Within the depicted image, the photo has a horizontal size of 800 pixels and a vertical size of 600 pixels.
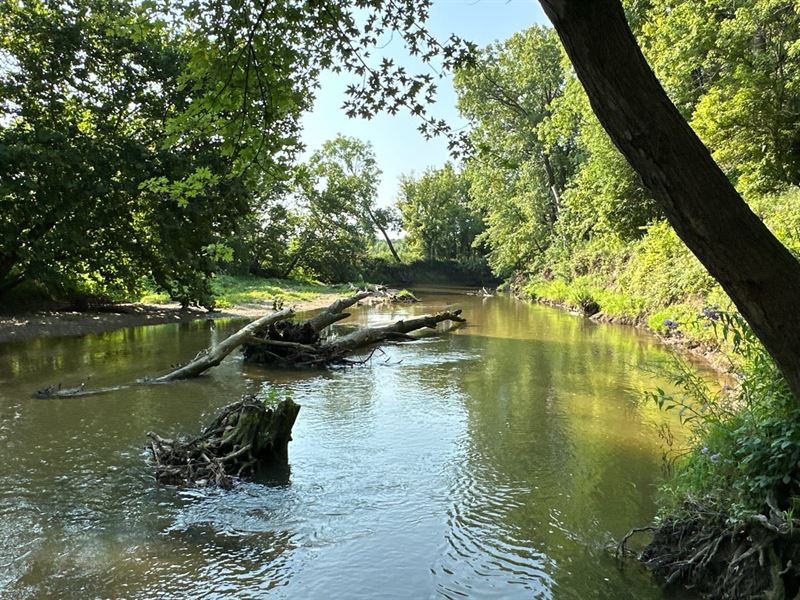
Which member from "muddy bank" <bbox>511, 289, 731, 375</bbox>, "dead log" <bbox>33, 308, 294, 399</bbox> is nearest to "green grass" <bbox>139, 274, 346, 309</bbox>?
"dead log" <bbox>33, 308, 294, 399</bbox>

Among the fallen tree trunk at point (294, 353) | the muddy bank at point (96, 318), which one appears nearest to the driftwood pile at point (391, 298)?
the muddy bank at point (96, 318)

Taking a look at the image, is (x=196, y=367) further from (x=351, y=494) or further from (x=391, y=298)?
(x=391, y=298)

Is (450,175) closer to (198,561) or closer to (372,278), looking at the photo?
(372,278)

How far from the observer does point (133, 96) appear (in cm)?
1980

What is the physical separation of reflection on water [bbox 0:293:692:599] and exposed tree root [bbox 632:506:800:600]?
Answer: 29 cm

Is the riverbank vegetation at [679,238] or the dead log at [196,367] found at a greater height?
the riverbank vegetation at [679,238]

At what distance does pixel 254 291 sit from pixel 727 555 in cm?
3452

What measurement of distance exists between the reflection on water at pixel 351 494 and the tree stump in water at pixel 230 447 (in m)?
0.27

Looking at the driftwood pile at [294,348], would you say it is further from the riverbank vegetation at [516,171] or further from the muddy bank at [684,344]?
the muddy bank at [684,344]

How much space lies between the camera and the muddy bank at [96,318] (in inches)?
A: 714

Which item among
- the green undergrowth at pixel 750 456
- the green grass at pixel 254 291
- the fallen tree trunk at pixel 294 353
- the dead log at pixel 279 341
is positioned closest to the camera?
the green undergrowth at pixel 750 456

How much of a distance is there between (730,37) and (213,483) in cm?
1723

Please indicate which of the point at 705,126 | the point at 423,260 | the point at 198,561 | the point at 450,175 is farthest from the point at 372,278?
the point at 198,561

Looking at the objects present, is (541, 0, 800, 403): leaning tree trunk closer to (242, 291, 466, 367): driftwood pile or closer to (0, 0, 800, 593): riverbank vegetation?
(0, 0, 800, 593): riverbank vegetation
